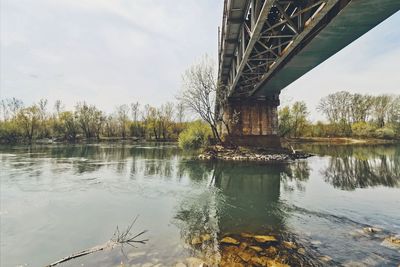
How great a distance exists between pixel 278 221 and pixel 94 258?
16.7 feet

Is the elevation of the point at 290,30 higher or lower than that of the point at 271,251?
higher

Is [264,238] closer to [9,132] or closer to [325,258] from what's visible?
[325,258]

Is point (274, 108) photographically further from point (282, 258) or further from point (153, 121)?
point (153, 121)

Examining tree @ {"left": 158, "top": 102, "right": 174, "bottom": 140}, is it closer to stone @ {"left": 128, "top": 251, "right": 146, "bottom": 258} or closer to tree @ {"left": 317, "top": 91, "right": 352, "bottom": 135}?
tree @ {"left": 317, "top": 91, "right": 352, "bottom": 135}

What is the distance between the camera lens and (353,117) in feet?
197

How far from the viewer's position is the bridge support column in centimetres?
2586

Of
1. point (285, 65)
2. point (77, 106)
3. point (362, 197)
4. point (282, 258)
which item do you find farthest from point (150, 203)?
point (77, 106)

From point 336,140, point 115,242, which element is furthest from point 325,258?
point 336,140

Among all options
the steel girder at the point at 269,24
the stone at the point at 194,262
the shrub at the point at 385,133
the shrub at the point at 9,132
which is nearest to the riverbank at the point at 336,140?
the shrub at the point at 385,133

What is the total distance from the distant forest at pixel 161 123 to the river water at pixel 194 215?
1367 inches

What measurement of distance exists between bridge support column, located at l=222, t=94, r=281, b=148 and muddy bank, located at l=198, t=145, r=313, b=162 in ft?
4.48

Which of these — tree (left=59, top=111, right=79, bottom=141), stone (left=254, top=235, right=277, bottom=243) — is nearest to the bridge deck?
stone (left=254, top=235, right=277, bottom=243)

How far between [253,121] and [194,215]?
63.0ft

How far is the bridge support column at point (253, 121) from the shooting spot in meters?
25.9
